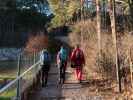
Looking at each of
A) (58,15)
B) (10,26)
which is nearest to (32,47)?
(58,15)

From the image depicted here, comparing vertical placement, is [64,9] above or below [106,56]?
above

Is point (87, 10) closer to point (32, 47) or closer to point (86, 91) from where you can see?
point (32, 47)

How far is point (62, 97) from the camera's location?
680 inches

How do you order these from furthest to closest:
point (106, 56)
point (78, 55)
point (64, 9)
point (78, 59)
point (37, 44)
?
point (37, 44)
point (64, 9)
point (78, 59)
point (78, 55)
point (106, 56)

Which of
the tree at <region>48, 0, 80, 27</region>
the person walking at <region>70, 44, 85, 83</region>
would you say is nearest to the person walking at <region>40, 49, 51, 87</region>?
the person walking at <region>70, 44, 85, 83</region>

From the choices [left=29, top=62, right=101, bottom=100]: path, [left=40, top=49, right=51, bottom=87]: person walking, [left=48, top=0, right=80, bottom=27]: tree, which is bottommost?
[left=29, top=62, right=101, bottom=100]: path

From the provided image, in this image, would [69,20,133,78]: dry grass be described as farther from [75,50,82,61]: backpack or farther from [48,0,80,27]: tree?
[48,0,80,27]: tree

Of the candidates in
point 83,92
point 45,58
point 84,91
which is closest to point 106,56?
point 45,58

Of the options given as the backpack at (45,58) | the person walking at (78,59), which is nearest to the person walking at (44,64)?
the backpack at (45,58)

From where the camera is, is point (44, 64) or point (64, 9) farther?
point (64, 9)

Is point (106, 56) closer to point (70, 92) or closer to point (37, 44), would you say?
point (70, 92)

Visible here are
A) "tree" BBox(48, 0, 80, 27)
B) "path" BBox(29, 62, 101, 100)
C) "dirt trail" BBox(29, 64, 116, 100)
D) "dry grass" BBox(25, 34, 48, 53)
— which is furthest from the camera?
"dry grass" BBox(25, 34, 48, 53)

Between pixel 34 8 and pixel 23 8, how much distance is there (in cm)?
376

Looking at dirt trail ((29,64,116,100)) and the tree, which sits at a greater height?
the tree
